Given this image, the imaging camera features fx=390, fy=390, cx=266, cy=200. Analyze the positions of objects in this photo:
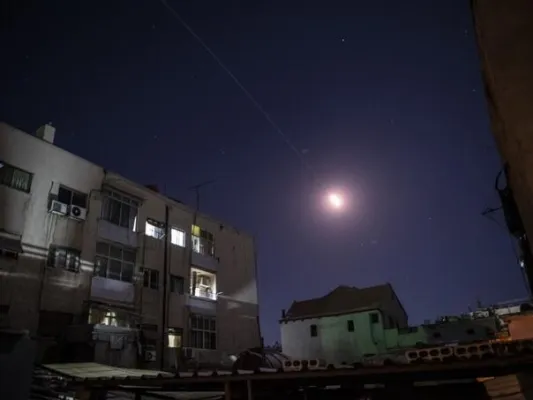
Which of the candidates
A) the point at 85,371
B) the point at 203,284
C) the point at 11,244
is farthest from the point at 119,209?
the point at 85,371

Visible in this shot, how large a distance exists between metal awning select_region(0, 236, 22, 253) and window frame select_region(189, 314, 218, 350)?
12540 mm

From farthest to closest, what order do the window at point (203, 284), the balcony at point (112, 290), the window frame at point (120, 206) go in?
the window at point (203, 284) < the window frame at point (120, 206) < the balcony at point (112, 290)

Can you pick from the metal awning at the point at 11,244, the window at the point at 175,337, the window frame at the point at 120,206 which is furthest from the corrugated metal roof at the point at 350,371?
the window at the point at 175,337

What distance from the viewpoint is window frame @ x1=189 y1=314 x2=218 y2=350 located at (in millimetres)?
27438

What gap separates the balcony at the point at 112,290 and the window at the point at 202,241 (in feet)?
23.7

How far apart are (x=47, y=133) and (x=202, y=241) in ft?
44.0

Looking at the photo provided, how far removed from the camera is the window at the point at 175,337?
25672 mm

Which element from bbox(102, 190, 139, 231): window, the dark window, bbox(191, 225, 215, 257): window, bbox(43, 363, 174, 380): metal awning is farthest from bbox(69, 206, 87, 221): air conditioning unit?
the dark window

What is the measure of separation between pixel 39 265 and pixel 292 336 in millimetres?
32178

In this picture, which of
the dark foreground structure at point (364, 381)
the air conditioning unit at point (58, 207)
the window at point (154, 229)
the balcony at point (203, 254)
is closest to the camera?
the dark foreground structure at point (364, 381)

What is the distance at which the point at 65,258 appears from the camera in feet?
68.4

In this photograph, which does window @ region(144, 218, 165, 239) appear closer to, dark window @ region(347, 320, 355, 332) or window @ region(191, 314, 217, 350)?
window @ region(191, 314, 217, 350)

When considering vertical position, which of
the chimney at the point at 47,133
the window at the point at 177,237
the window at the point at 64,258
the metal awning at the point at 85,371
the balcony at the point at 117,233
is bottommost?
the metal awning at the point at 85,371

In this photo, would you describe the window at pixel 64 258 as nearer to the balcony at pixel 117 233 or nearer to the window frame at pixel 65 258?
the window frame at pixel 65 258
